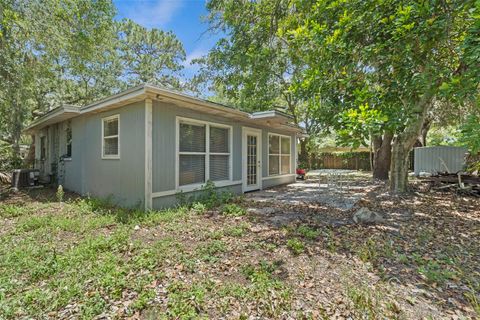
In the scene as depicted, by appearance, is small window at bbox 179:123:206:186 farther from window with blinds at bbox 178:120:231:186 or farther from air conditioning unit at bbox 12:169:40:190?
air conditioning unit at bbox 12:169:40:190

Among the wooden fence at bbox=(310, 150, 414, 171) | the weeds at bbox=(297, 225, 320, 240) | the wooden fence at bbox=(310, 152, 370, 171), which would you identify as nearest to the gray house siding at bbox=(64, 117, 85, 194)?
the weeds at bbox=(297, 225, 320, 240)

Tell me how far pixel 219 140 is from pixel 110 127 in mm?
2923

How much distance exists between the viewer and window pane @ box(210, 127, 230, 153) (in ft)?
22.4

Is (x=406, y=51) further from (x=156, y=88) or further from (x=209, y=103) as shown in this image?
(x=156, y=88)

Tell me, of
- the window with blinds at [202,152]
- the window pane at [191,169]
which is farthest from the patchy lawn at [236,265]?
the window with blinds at [202,152]

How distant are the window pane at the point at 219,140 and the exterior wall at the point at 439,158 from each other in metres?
9.87

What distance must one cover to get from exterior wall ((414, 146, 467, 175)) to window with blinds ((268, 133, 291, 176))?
21.9 feet

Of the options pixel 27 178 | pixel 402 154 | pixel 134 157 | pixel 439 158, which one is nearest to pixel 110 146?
pixel 134 157

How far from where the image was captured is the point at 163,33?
54.2 feet

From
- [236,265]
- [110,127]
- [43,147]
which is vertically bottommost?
[236,265]

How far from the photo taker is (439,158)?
11359 mm

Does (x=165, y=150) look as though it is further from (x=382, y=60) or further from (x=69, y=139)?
(x=69, y=139)

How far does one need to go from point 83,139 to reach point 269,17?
6731 millimetres

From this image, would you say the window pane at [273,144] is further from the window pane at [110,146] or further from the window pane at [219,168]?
the window pane at [110,146]
